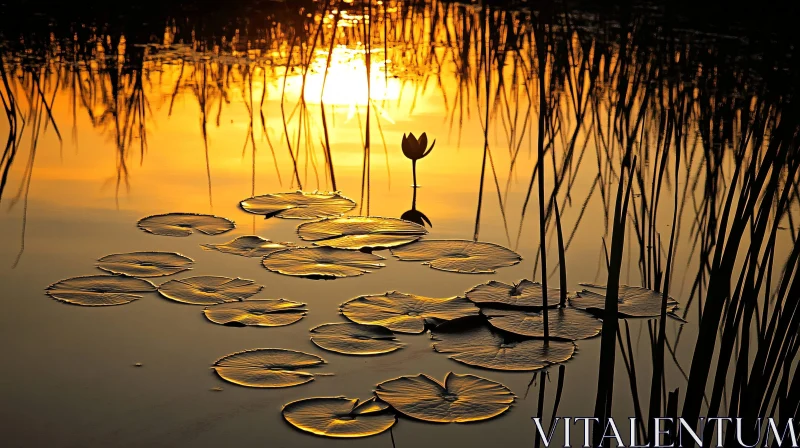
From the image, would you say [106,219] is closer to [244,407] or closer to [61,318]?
[61,318]

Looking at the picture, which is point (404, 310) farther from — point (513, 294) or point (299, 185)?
point (299, 185)

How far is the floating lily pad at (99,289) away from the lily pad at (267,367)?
1.49ft

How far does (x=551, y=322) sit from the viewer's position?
2270mm

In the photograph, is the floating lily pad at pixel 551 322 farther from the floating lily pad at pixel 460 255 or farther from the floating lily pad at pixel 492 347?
the floating lily pad at pixel 460 255

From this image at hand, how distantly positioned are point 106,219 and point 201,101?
1.53 meters

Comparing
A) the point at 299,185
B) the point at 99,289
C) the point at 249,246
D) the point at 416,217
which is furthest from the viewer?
the point at 299,185

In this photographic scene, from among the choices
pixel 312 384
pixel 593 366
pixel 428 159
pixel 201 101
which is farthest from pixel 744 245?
pixel 201 101

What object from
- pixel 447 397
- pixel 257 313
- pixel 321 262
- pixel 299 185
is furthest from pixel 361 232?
pixel 447 397

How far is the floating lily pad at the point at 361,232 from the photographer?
2719 mm

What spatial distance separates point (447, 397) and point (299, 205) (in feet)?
4.15

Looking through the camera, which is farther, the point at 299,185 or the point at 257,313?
the point at 299,185

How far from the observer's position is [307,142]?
3686 millimetres

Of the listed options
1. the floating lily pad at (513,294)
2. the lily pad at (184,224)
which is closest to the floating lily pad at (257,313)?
the floating lily pad at (513,294)

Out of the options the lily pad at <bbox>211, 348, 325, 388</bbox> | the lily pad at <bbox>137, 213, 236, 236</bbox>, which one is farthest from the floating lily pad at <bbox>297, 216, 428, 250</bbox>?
the lily pad at <bbox>211, 348, 325, 388</bbox>
